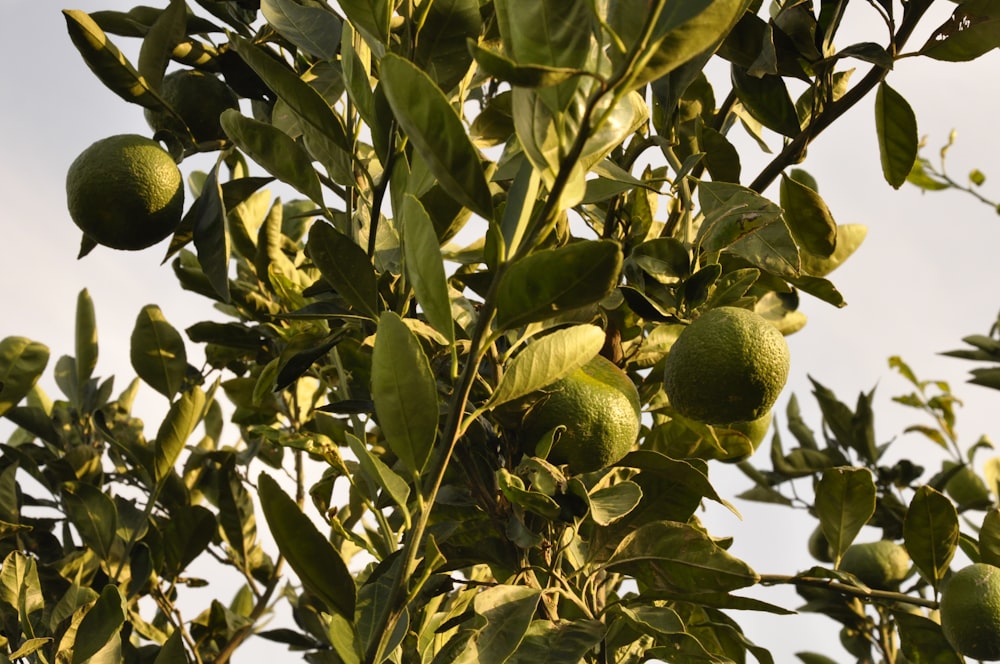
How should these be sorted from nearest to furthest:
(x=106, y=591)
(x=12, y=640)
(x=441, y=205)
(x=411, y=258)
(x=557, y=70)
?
(x=557, y=70) → (x=411, y=258) → (x=441, y=205) → (x=106, y=591) → (x=12, y=640)

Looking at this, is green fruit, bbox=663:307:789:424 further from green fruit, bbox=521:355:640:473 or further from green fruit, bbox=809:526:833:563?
green fruit, bbox=809:526:833:563

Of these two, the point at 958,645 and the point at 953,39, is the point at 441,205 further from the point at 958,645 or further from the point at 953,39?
the point at 958,645

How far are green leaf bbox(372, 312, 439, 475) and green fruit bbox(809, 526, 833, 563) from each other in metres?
1.75

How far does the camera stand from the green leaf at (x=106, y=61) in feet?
4.02

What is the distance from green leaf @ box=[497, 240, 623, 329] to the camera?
2.49ft

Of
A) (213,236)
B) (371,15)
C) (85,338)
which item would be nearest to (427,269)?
(371,15)

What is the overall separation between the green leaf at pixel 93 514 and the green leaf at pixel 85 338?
0.55m

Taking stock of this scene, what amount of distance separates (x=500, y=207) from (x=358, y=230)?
21cm

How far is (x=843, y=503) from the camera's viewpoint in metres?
1.41

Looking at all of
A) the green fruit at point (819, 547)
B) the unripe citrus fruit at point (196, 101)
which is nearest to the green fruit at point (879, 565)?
the green fruit at point (819, 547)

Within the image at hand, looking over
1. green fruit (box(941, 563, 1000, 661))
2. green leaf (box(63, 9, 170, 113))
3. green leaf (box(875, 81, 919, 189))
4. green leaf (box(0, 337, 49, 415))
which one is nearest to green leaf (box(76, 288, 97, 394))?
green leaf (box(0, 337, 49, 415))

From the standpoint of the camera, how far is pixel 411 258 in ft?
2.87

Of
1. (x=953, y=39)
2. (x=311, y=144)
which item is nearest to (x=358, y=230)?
(x=311, y=144)

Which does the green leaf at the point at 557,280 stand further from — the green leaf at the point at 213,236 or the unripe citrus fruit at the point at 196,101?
the unripe citrus fruit at the point at 196,101
